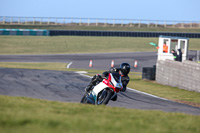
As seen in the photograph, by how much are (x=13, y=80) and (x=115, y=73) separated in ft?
33.2

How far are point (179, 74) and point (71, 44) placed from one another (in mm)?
39810

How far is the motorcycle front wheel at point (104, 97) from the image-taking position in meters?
9.40

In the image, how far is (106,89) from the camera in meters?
9.45

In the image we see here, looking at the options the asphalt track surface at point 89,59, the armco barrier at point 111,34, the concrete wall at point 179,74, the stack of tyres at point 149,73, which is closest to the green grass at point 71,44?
the armco barrier at point 111,34

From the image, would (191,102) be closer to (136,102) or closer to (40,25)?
(136,102)

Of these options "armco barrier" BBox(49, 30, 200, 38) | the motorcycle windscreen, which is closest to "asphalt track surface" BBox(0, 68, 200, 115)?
the motorcycle windscreen

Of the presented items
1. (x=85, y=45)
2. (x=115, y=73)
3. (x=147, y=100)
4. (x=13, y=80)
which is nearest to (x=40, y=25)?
(x=85, y=45)

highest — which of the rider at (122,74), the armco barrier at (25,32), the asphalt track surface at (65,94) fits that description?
the armco barrier at (25,32)

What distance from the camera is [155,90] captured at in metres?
18.2

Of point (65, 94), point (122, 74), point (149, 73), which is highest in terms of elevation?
point (122, 74)

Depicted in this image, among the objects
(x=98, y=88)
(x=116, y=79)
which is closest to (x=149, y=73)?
(x=116, y=79)

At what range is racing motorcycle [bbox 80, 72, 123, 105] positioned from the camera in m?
9.40

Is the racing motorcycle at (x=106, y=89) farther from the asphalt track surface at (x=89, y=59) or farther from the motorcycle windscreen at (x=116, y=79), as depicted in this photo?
the asphalt track surface at (x=89, y=59)

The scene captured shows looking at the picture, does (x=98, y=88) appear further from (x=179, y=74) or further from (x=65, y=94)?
(x=179, y=74)
